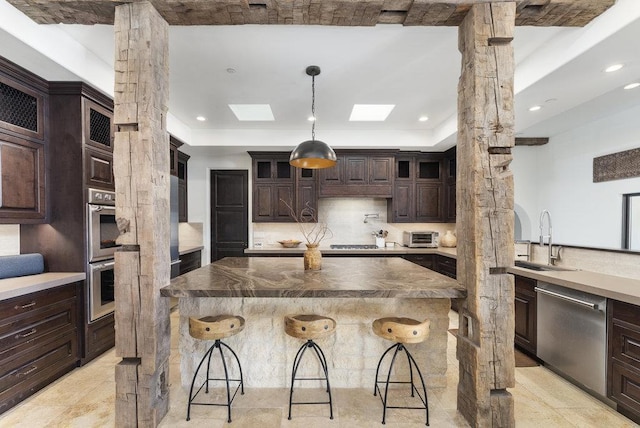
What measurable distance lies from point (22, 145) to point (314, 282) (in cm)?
282

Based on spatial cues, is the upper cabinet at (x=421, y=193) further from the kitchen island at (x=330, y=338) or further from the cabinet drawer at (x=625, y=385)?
the cabinet drawer at (x=625, y=385)

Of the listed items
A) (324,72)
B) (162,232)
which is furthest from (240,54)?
(162,232)

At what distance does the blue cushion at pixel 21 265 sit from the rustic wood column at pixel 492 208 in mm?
3726

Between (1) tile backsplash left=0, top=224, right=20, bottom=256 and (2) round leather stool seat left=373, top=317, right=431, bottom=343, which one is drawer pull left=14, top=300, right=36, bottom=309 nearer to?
(1) tile backsplash left=0, top=224, right=20, bottom=256

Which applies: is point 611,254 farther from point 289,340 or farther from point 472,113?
point 289,340

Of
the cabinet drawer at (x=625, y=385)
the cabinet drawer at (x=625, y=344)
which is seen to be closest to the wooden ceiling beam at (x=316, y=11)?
the cabinet drawer at (x=625, y=344)

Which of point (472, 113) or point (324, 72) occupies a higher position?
point (324, 72)

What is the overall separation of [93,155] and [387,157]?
4.12 m

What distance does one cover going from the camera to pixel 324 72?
2.82 metres

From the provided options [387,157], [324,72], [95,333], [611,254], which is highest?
[324,72]

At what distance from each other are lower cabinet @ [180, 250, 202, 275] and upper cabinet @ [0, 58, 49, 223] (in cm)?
213

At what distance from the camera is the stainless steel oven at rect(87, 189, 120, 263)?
8.87 ft

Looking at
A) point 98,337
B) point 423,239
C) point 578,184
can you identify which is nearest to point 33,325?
point 98,337

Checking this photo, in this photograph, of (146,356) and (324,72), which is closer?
(146,356)
